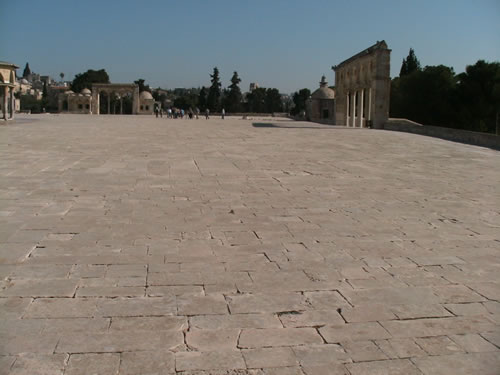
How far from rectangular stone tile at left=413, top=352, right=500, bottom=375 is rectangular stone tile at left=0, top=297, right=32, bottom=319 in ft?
8.33

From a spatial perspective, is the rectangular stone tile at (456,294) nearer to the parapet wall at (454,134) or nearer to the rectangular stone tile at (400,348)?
the rectangular stone tile at (400,348)

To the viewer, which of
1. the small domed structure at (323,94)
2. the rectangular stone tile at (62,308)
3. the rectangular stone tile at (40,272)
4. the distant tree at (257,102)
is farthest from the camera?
the distant tree at (257,102)

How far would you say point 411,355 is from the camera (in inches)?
114

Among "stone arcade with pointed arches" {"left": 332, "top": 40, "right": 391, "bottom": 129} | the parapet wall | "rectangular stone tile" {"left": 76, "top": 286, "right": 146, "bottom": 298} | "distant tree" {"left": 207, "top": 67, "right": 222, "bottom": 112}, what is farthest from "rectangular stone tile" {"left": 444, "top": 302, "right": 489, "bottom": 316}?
"distant tree" {"left": 207, "top": 67, "right": 222, "bottom": 112}

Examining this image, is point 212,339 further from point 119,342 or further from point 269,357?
point 119,342

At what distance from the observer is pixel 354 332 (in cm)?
317

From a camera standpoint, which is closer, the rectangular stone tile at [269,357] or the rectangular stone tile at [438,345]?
the rectangular stone tile at [269,357]

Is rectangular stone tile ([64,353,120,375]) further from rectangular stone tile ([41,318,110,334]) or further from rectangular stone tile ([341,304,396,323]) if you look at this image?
rectangular stone tile ([341,304,396,323])

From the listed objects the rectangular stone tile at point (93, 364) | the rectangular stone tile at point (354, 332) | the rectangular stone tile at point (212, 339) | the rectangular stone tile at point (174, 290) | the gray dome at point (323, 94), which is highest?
the gray dome at point (323, 94)

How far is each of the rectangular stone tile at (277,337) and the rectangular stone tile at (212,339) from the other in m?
0.05

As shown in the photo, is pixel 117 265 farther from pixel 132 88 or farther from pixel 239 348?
pixel 132 88

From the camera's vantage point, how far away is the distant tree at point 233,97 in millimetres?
79125

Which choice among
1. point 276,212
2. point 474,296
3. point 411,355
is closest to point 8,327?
point 411,355

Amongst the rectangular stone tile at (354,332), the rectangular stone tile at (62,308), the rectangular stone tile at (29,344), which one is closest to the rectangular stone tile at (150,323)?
the rectangular stone tile at (62,308)
